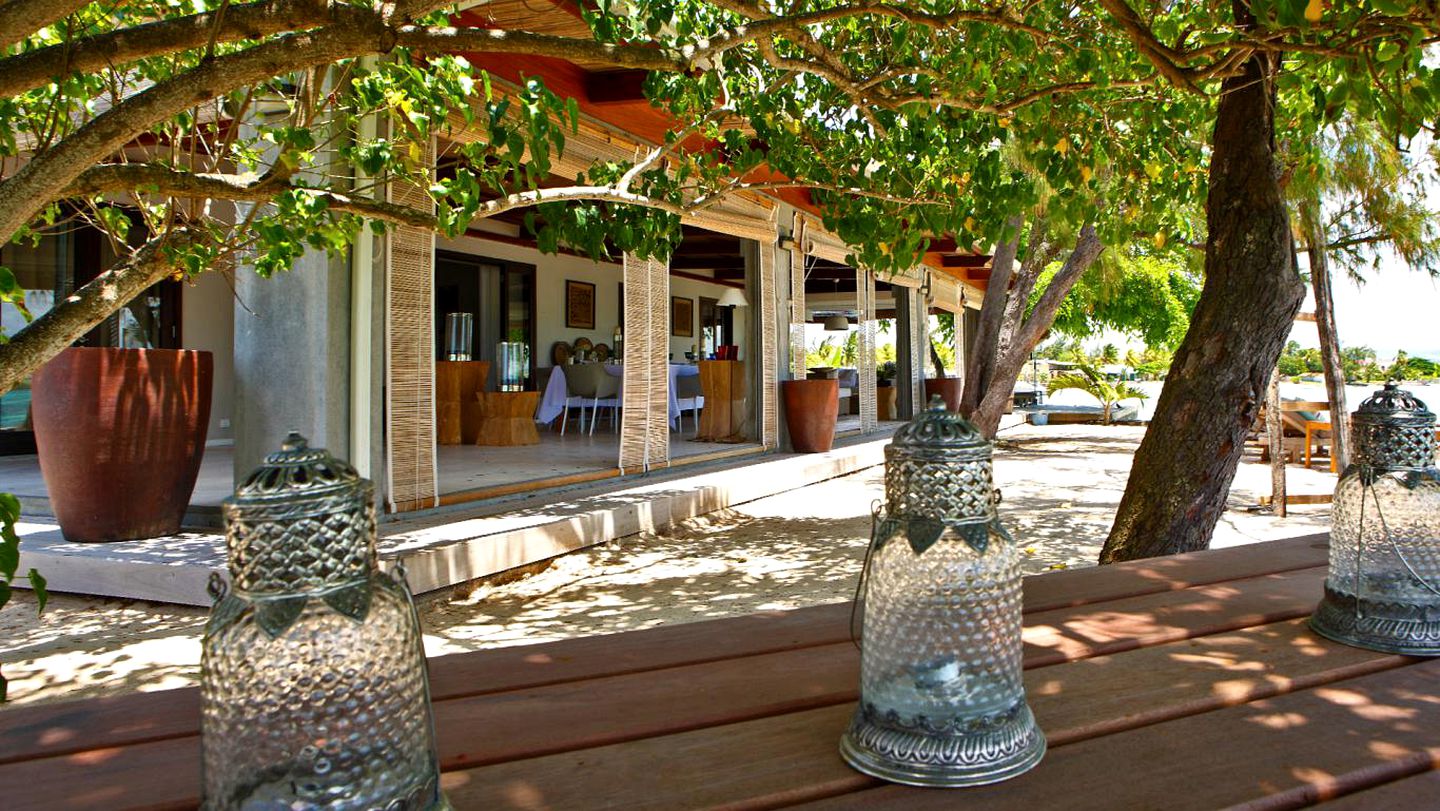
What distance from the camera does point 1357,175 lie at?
6328 mm

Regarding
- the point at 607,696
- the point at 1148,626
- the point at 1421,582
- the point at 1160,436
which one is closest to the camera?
the point at 607,696

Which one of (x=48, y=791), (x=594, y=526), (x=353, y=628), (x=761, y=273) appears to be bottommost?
(x=594, y=526)

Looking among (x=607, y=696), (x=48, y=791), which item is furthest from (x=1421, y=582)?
(x=48, y=791)

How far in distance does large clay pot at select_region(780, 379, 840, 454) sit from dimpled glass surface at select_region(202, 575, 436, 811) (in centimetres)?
830

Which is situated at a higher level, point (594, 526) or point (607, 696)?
point (607, 696)

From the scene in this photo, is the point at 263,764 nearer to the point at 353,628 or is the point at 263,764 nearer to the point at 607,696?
the point at 353,628

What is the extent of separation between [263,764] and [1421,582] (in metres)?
1.32

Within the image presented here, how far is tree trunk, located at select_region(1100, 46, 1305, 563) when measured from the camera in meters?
3.11

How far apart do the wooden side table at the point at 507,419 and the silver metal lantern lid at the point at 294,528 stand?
7.93m

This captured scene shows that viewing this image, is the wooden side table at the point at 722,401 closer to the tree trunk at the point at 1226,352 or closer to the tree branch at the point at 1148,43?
the tree trunk at the point at 1226,352

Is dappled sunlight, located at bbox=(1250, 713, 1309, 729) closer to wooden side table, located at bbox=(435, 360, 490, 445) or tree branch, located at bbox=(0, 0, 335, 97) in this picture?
tree branch, located at bbox=(0, 0, 335, 97)

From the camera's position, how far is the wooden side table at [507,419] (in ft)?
27.7

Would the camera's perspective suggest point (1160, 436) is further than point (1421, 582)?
Yes

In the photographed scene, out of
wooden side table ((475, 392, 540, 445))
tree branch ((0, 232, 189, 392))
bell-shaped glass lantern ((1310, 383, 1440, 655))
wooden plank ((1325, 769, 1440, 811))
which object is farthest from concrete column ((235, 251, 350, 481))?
wooden plank ((1325, 769, 1440, 811))
